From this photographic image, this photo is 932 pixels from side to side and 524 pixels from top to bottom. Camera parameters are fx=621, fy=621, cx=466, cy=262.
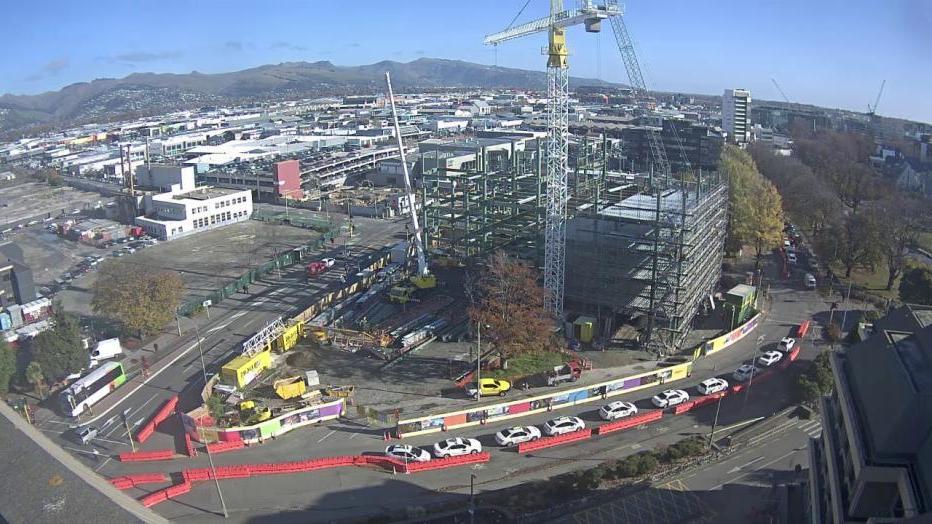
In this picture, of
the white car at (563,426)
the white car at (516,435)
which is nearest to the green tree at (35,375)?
the white car at (516,435)

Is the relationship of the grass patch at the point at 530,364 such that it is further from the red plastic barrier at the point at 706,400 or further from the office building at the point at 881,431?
the office building at the point at 881,431

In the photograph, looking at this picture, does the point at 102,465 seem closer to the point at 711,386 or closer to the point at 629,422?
the point at 629,422

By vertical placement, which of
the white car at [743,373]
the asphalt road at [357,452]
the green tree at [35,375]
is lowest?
the asphalt road at [357,452]

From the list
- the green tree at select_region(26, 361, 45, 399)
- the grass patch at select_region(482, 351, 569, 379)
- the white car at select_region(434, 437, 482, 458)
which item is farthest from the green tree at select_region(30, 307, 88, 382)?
the grass patch at select_region(482, 351, 569, 379)

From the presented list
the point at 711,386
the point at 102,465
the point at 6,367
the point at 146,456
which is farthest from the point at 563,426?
the point at 6,367

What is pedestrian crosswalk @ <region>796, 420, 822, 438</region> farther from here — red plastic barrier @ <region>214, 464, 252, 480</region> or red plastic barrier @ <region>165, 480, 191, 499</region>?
red plastic barrier @ <region>165, 480, 191, 499</region>

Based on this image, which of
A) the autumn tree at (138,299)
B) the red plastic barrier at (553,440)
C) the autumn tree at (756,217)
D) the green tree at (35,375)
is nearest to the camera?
the red plastic barrier at (553,440)
